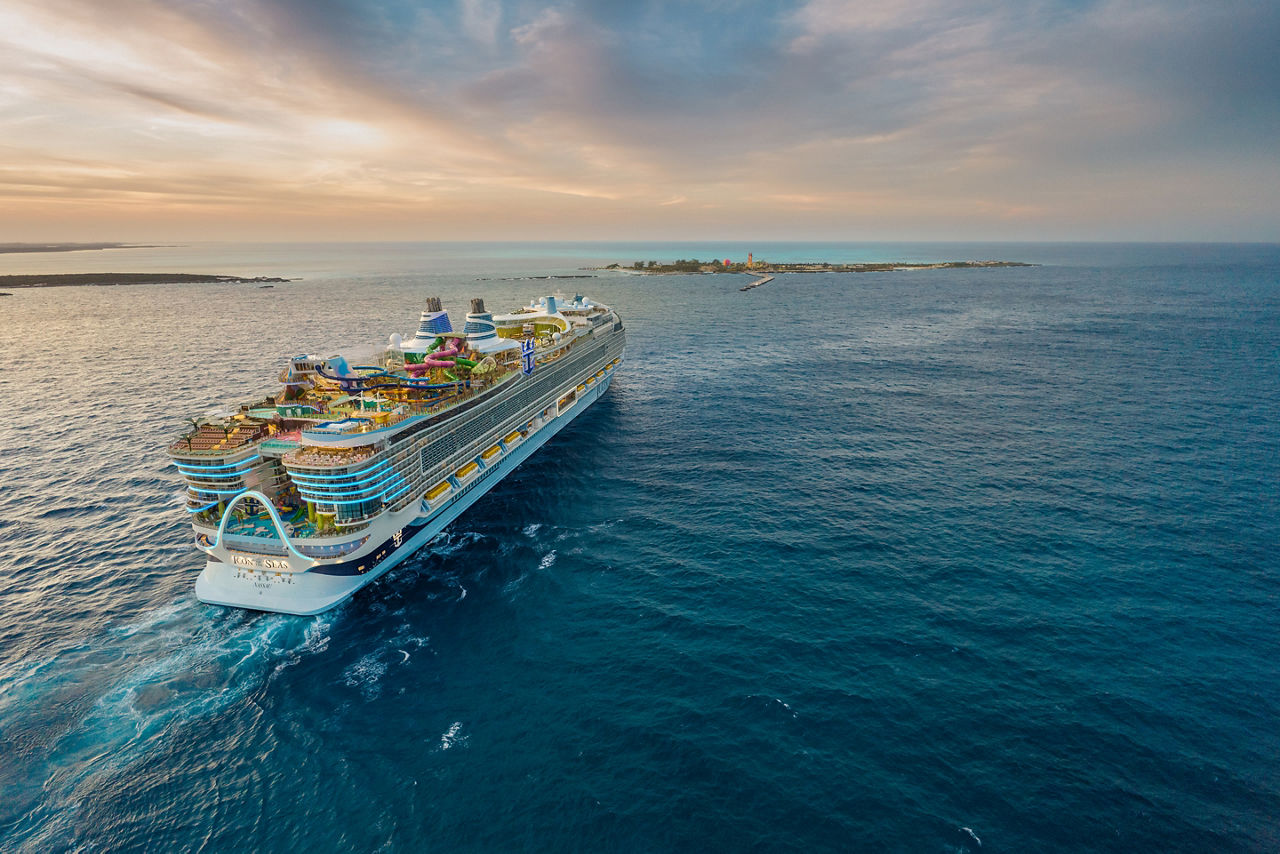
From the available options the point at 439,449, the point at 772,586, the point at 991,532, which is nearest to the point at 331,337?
the point at 439,449

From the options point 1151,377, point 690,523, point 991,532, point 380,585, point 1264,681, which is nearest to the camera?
point 1264,681

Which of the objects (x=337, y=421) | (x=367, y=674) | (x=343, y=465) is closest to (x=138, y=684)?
(x=367, y=674)

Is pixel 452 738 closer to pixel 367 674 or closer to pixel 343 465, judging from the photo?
pixel 367 674

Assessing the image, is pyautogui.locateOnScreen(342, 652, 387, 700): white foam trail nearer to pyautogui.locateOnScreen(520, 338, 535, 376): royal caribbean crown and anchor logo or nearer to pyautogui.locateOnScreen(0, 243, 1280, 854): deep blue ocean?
pyautogui.locateOnScreen(0, 243, 1280, 854): deep blue ocean

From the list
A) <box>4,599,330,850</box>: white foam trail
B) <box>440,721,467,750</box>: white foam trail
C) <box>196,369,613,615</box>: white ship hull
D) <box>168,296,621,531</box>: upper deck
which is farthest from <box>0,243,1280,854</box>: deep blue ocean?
<box>168,296,621,531</box>: upper deck

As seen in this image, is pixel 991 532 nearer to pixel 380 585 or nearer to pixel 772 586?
pixel 772 586
